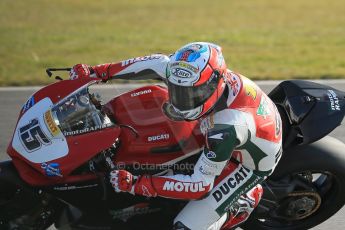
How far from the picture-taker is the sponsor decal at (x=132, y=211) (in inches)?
181

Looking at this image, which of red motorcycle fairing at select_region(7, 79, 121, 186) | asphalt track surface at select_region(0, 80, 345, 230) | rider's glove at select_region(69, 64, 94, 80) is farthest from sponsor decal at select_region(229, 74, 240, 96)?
asphalt track surface at select_region(0, 80, 345, 230)

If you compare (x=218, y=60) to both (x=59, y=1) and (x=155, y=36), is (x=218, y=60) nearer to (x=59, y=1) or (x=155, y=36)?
(x=155, y=36)

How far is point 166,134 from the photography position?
4.50 m

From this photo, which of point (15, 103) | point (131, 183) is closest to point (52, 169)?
point (131, 183)

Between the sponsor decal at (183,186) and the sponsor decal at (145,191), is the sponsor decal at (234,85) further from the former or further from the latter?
the sponsor decal at (145,191)

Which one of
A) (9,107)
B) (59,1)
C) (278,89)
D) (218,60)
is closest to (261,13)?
(59,1)

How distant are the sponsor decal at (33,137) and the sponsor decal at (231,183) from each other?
118 centimetres

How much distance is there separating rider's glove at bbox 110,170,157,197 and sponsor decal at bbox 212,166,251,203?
479mm

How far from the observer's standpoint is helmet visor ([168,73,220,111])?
415cm

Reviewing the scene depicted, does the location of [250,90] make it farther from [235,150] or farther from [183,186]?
[183,186]

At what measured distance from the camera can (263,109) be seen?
14.8 ft

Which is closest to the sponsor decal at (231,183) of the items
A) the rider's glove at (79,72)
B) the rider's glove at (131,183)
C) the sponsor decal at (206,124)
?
the sponsor decal at (206,124)

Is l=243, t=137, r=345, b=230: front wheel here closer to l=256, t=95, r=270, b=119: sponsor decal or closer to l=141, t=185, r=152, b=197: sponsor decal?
l=256, t=95, r=270, b=119: sponsor decal

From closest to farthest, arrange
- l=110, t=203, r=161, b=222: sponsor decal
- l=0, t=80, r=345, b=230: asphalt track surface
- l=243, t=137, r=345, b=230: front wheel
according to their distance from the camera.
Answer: l=110, t=203, r=161, b=222: sponsor decal, l=243, t=137, r=345, b=230: front wheel, l=0, t=80, r=345, b=230: asphalt track surface
